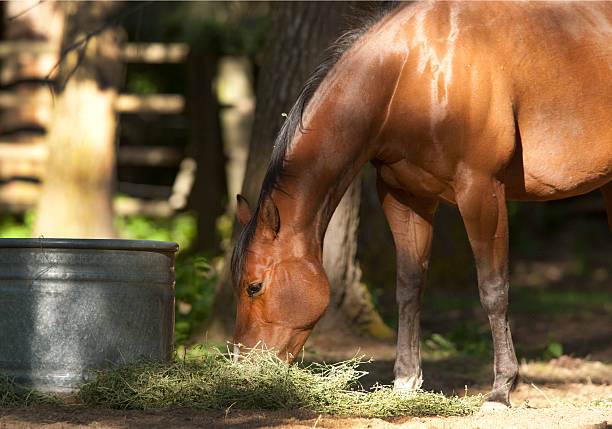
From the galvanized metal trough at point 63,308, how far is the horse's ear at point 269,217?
1.94 feet

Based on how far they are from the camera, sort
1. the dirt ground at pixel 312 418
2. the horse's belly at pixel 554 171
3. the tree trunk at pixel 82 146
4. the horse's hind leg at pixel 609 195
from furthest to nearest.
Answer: the tree trunk at pixel 82 146
the horse's hind leg at pixel 609 195
the horse's belly at pixel 554 171
the dirt ground at pixel 312 418

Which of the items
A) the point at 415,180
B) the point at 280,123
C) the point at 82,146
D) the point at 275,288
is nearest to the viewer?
the point at 275,288

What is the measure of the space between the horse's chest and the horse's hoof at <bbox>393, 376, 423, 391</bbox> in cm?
98

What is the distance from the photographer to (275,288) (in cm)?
376

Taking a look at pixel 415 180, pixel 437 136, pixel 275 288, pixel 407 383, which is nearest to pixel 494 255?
pixel 415 180

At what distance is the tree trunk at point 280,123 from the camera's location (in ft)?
18.8

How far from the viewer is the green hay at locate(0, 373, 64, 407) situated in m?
3.56

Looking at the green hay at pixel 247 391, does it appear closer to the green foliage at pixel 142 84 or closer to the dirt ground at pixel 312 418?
the dirt ground at pixel 312 418

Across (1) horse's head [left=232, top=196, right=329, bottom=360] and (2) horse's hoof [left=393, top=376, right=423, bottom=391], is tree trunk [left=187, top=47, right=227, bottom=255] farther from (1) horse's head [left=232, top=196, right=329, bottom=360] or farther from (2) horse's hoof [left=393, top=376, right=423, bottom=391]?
(1) horse's head [left=232, top=196, right=329, bottom=360]

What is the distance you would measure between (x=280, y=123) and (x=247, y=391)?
263cm

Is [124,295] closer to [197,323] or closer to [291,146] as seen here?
[291,146]

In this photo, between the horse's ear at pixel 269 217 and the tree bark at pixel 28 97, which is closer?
the horse's ear at pixel 269 217

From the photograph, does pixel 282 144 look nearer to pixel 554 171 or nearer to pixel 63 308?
pixel 63 308

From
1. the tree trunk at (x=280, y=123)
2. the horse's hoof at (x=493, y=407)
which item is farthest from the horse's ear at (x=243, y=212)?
the tree trunk at (x=280, y=123)
